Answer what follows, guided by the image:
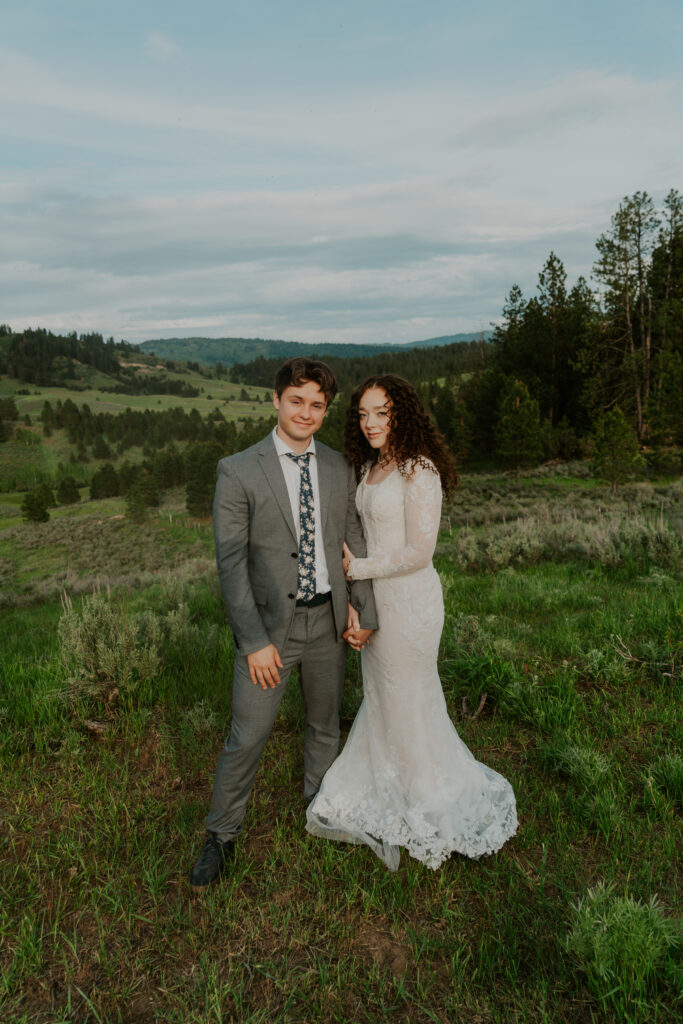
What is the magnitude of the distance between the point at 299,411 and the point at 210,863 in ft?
7.56

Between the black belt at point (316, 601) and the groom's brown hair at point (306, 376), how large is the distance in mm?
1056

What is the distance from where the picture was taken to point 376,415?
9.76 feet

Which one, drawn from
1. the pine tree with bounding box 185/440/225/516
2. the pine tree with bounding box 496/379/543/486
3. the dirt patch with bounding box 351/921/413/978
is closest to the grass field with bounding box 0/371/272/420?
the pine tree with bounding box 185/440/225/516

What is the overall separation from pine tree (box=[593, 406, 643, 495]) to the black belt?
26.5m

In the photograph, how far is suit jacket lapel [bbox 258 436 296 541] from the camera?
2750 millimetres

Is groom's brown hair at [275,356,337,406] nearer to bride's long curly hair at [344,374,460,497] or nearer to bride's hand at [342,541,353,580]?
bride's long curly hair at [344,374,460,497]

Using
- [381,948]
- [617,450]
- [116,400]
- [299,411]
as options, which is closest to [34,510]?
[617,450]

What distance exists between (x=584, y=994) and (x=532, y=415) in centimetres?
3837

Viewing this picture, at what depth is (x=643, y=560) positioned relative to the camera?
25.0ft

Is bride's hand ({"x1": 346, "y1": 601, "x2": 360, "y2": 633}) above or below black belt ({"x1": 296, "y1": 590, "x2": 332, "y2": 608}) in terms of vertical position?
below

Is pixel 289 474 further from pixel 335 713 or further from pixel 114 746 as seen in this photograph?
pixel 114 746

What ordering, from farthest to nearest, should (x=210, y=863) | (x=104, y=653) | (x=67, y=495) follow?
(x=67, y=495)
(x=104, y=653)
(x=210, y=863)

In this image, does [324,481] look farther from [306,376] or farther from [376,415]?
[306,376]

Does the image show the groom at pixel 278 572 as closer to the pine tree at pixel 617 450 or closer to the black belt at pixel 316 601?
the black belt at pixel 316 601
